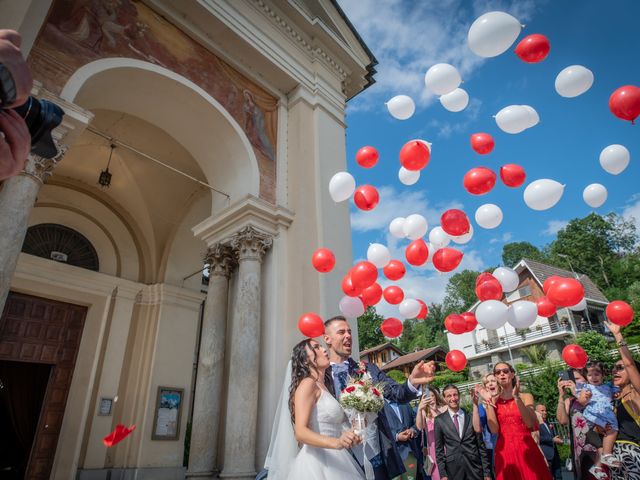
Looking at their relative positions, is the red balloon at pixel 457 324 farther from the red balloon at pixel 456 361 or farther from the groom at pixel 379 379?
the groom at pixel 379 379

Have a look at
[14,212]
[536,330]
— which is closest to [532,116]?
[14,212]

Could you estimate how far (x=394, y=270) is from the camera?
20.3ft

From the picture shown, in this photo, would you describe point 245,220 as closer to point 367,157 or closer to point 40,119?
point 367,157

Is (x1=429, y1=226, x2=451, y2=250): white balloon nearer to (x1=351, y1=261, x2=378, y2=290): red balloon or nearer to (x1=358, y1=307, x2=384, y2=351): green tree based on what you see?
(x1=351, y1=261, x2=378, y2=290): red balloon

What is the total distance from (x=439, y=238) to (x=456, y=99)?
1978 mm

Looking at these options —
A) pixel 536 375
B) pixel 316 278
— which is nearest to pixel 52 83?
pixel 316 278

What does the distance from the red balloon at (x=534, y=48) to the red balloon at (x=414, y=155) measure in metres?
1.51

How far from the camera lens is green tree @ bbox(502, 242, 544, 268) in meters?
61.6

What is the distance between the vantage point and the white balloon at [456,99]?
549cm

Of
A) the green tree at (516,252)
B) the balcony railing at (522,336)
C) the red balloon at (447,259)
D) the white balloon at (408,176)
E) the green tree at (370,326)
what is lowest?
the red balloon at (447,259)

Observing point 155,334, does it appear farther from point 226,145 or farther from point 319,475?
point 319,475

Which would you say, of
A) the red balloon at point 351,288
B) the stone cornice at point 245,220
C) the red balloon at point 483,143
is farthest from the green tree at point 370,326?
the red balloon at point 483,143

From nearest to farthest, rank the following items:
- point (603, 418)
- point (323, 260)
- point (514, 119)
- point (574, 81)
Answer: point (603, 418)
point (574, 81)
point (514, 119)
point (323, 260)

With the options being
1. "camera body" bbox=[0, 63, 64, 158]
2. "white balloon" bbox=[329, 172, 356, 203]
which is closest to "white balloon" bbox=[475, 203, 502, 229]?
"white balloon" bbox=[329, 172, 356, 203]
